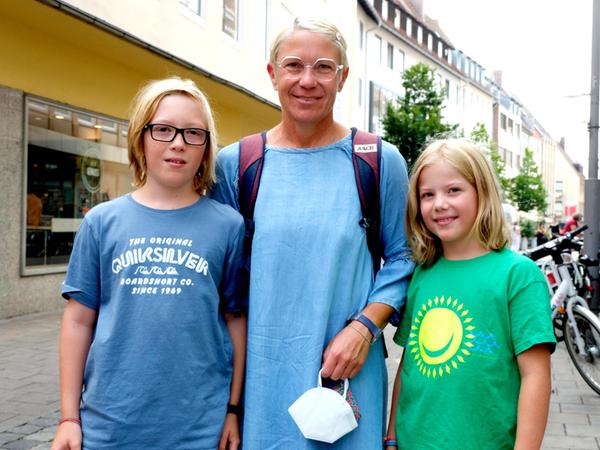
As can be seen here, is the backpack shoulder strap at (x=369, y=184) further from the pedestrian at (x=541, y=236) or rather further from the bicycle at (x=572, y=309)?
the pedestrian at (x=541, y=236)

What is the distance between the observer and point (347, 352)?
2.03 m

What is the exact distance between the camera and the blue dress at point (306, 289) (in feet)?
6.79

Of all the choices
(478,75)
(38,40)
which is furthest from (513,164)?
(38,40)

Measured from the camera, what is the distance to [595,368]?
235 inches

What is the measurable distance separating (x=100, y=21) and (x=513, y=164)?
71395 mm

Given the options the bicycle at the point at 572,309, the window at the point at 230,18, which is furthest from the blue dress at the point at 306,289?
the window at the point at 230,18

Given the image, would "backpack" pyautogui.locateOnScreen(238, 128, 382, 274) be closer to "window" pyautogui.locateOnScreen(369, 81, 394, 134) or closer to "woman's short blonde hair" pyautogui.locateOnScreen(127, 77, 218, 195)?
"woman's short blonde hair" pyautogui.locateOnScreen(127, 77, 218, 195)

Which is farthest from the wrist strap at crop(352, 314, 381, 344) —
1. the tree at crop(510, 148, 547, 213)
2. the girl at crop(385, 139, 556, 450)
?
the tree at crop(510, 148, 547, 213)

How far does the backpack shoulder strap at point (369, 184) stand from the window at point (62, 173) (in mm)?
8208

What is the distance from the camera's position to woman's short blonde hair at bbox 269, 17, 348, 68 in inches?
84.9

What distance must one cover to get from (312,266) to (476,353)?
1.74 feet

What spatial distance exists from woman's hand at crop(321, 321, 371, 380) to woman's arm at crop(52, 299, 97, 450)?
2.27 ft

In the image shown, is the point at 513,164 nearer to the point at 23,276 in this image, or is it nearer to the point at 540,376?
the point at 23,276

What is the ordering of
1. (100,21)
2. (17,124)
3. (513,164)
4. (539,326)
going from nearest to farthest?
(539,326) < (100,21) < (17,124) < (513,164)
